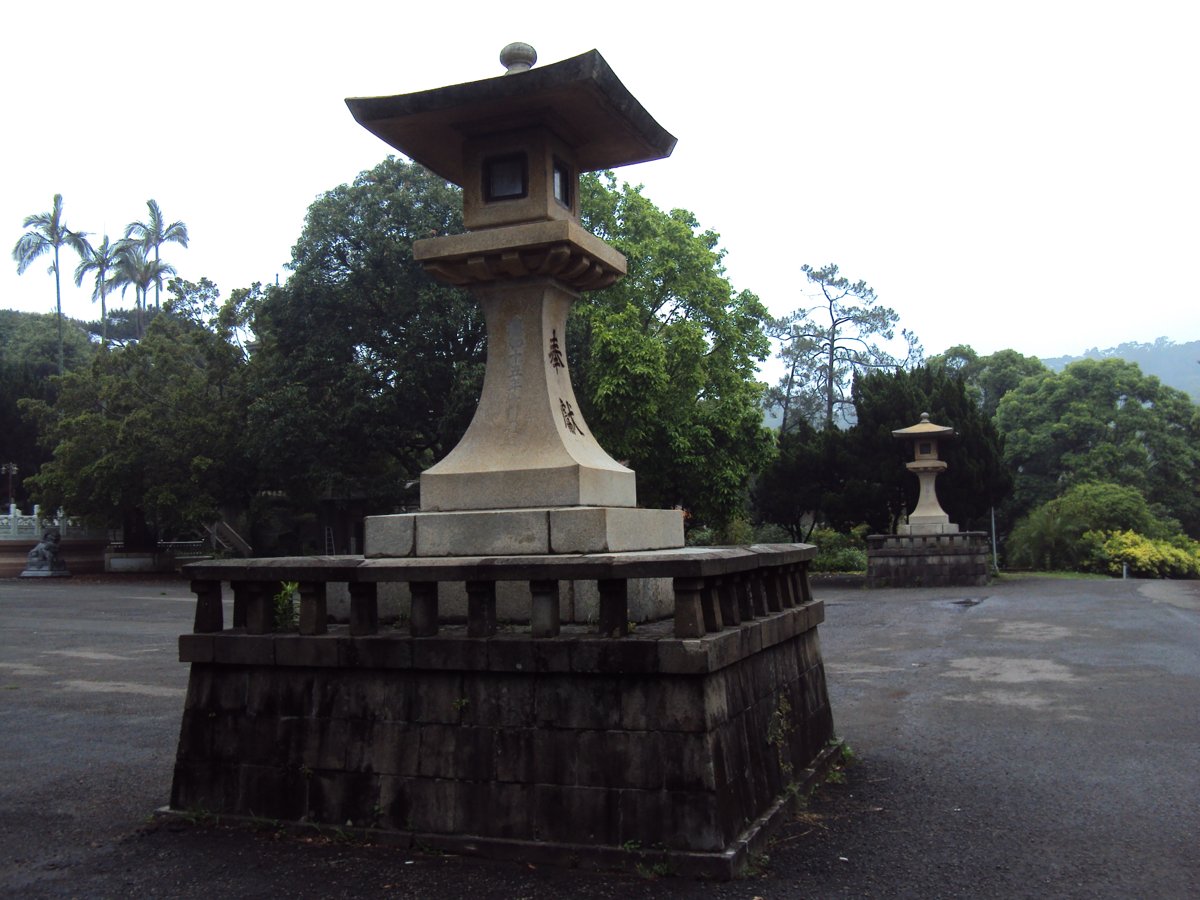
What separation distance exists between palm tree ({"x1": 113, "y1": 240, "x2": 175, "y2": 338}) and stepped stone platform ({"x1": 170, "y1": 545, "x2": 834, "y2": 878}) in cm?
5130

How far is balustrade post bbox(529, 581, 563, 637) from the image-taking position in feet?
17.2

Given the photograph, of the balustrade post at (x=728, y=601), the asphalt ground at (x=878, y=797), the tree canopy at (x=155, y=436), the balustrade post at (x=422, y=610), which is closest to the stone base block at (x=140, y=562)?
the tree canopy at (x=155, y=436)

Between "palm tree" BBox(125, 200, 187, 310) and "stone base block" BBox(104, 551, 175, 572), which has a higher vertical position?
"palm tree" BBox(125, 200, 187, 310)

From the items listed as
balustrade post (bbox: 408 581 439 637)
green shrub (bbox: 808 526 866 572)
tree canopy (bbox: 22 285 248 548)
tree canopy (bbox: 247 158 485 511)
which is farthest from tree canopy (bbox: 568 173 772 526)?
balustrade post (bbox: 408 581 439 637)

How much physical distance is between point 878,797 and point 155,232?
53947 mm

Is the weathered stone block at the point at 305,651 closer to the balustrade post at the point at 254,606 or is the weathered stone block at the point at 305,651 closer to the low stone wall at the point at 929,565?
the balustrade post at the point at 254,606

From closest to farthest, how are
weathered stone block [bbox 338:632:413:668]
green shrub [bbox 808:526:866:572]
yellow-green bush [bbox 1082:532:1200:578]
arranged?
1. weathered stone block [bbox 338:632:413:668]
2. yellow-green bush [bbox 1082:532:1200:578]
3. green shrub [bbox 808:526:866:572]

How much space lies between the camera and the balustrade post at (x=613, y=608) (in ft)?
16.9

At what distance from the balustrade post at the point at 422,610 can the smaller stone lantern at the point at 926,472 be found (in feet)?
76.1

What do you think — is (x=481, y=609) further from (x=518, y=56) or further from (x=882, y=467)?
(x=882, y=467)

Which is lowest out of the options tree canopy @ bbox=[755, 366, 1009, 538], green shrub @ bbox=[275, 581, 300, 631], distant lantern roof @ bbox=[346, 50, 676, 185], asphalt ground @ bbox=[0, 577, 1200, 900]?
asphalt ground @ bbox=[0, 577, 1200, 900]

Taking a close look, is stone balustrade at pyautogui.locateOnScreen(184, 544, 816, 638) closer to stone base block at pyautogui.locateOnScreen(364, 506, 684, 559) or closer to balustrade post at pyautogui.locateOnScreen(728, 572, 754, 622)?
balustrade post at pyautogui.locateOnScreen(728, 572, 754, 622)

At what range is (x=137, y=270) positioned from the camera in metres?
51.8

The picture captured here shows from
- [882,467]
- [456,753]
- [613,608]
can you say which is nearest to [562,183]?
[613,608]
